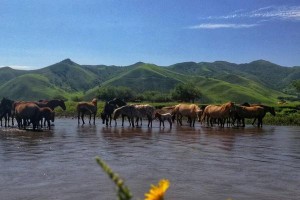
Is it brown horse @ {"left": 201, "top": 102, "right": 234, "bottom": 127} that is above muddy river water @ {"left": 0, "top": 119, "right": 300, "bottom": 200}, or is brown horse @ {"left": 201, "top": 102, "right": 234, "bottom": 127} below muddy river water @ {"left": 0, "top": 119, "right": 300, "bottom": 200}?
above

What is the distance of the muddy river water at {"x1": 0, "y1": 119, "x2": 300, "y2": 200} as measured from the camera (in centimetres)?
1064

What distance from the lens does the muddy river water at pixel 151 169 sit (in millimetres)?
10641

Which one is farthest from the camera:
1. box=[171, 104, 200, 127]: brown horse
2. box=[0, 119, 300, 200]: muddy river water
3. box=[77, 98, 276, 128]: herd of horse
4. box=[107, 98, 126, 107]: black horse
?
box=[107, 98, 126, 107]: black horse

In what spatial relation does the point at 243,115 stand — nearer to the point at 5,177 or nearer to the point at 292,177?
the point at 292,177

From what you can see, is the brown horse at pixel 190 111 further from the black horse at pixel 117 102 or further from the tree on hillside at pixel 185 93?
the tree on hillside at pixel 185 93

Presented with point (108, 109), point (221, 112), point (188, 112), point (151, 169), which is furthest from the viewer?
point (108, 109)

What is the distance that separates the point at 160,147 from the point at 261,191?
9585 millimetres

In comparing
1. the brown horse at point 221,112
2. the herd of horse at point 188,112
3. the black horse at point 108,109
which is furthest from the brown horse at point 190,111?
the black horse at point 108,109

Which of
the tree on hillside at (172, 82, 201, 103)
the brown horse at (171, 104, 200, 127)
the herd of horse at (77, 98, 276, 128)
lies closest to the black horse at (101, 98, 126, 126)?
the herd of horse at (77, 98, 276, 128)

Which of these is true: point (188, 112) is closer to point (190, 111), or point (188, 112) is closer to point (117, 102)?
point (190, 111)

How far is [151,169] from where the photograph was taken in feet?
45.2

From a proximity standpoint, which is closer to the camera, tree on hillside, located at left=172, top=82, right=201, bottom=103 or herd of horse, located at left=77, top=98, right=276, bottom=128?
herd of horse, located at left=77, top=98, right=276, bottom=128

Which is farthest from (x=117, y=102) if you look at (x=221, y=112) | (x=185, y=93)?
(x=185, y=93)

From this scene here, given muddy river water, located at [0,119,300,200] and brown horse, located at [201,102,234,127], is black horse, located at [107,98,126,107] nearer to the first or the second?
brown horse, located at [201,102,234,127]
